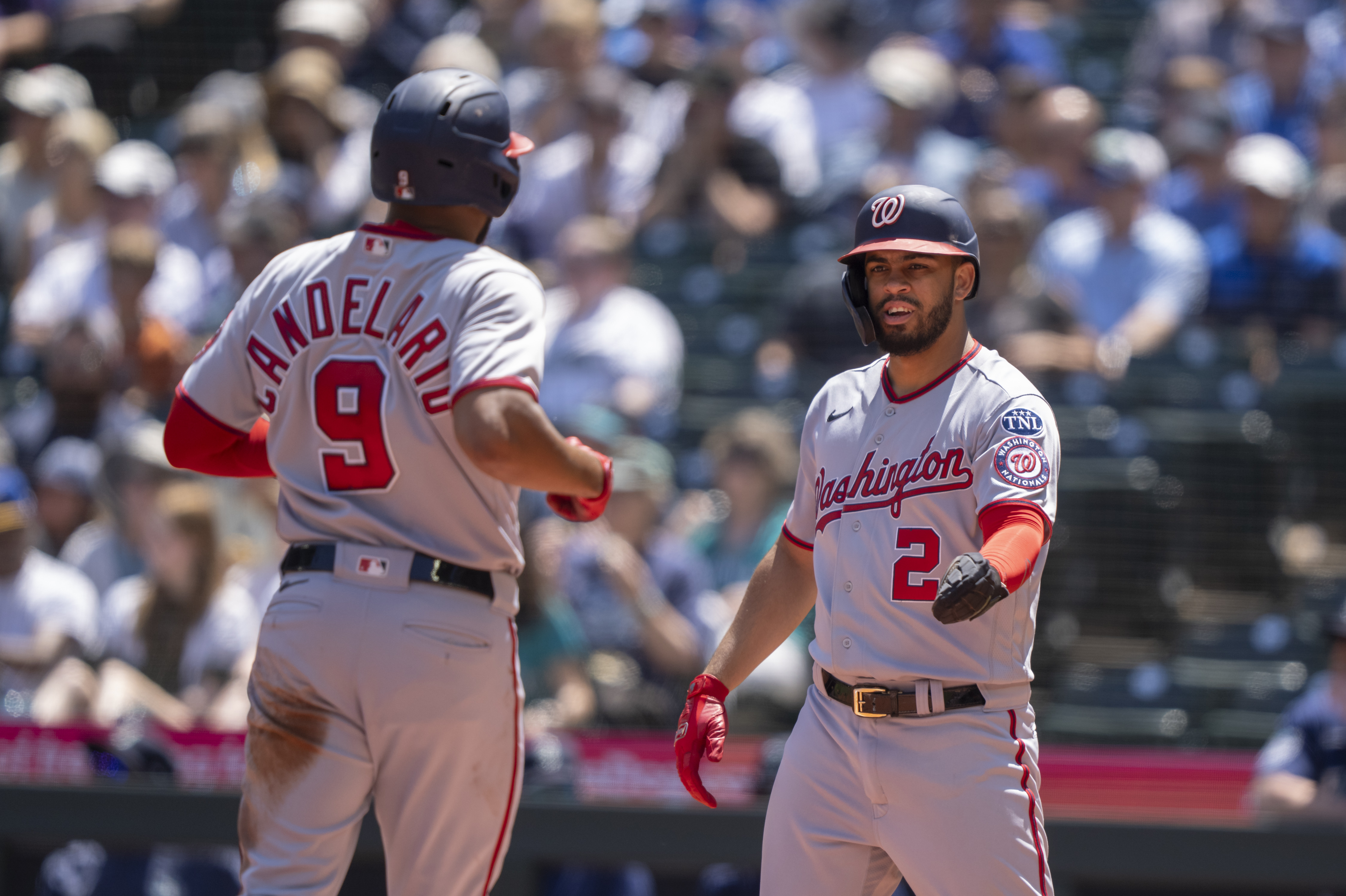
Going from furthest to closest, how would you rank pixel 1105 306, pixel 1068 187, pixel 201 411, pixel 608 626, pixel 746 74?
1. pixel 746 74
2. pixel 1068 187
3. pixel 1105 306
4. pixel 608 626
5. pixel 201 411

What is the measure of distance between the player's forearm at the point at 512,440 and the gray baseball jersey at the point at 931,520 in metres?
0.56

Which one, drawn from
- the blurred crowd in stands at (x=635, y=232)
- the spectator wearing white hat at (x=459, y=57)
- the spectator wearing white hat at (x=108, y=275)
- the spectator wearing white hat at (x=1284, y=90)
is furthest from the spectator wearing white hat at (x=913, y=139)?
the spectator wearing white hat at (x=108, y=275)

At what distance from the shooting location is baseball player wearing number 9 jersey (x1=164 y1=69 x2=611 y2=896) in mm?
2896

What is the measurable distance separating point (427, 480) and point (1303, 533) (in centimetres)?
412

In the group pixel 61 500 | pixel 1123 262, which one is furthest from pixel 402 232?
pixel 1123 262

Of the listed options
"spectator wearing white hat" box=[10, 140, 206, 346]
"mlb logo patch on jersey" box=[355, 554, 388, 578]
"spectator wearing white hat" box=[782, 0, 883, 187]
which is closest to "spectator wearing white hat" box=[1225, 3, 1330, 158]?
"spectator wearing white hat" box=[782, 0, 883, 187]

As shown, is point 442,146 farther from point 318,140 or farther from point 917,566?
point 318,140

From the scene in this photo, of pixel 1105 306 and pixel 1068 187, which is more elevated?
pixel 1068 187

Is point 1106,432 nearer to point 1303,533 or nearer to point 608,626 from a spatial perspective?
point 1303,533

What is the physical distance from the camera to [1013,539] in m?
2.67

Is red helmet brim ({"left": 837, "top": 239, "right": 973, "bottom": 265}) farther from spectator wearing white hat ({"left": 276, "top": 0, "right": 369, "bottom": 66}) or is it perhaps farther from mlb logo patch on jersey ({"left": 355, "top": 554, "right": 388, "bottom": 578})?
spectator wearing white hat ({"left": 276, "top": 0, "right": 369, "bottom": 66})

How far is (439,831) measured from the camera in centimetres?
291

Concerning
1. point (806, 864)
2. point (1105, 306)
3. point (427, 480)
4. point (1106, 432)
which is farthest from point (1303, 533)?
point (427, 480)

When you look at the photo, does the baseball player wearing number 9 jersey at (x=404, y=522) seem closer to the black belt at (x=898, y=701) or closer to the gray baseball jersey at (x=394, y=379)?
the gray baseball jersey at (x=394, y=379)
